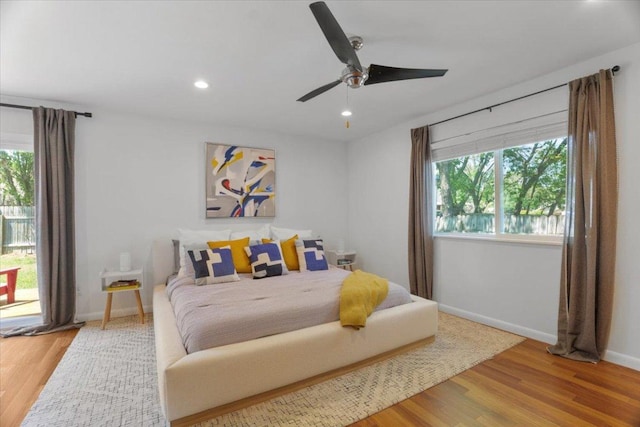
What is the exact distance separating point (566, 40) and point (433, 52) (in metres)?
0.91

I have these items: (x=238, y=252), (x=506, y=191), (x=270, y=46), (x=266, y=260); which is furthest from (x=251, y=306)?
(x=506, y=191)

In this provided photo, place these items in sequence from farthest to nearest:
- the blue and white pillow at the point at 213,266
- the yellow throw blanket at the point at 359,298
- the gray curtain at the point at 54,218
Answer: the gray curtain at the point at 54,218, the blue and white pillow at the point at 213,266, the yellow throw blanket at the point at 359,298

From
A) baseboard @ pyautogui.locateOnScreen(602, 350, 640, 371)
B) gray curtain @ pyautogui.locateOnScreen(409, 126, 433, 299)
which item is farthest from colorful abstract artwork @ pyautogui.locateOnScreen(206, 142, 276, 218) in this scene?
baseboard @ pyautogui.locateOnScreen(602, 350, 640, 371)

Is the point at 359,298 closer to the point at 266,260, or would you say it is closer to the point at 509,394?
the point at 509,394

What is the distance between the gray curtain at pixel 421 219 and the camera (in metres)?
3.73

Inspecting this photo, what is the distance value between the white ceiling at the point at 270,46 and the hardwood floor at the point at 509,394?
2.38 m

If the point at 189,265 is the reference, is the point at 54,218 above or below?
above

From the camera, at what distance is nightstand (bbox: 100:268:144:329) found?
324 centimetres

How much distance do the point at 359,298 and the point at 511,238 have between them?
5.87ft

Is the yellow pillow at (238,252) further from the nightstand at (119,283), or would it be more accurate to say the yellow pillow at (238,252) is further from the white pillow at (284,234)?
the nightstand at (119,283)

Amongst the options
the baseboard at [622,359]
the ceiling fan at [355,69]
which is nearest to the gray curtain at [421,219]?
the baseboard at [622,359]

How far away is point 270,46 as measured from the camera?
2.24 m

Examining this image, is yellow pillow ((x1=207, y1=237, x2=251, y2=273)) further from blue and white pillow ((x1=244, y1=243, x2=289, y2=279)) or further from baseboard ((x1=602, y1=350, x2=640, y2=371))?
baseboard ((x1=602, y1=350, x2=640, y2=371))

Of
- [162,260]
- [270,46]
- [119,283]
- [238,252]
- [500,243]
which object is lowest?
[119,283]
